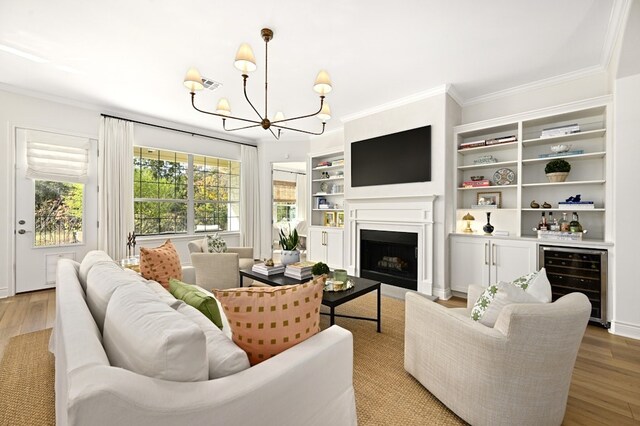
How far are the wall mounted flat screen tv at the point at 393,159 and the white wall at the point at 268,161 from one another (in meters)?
1.77

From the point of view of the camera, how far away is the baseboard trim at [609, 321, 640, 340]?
102 inches

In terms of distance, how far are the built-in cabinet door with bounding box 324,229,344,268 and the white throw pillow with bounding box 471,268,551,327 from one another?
362 centimetres

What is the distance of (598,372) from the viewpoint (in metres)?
2.07

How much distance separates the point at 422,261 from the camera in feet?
12.8

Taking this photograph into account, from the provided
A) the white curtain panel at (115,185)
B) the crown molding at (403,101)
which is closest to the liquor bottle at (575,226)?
the crown molding at (403,101)

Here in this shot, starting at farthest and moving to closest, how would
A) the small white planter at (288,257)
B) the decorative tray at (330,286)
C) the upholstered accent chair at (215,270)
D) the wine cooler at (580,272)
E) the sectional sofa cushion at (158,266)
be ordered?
the upholstered accent chair at (215,270)
the small white planter at (288,257)
the wine cooler at (580,272)
the decorative tray at (330,286)
the sectional sofa cushion at (158,266)

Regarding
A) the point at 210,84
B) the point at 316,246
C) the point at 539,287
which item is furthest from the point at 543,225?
the point at 210,84

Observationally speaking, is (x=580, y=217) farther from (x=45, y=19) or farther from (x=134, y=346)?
(x=45, y=19)

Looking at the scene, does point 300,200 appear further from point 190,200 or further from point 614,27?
point 614,27

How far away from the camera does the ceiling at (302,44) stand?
7.39 feet

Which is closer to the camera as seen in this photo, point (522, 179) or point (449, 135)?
point (522, 179)

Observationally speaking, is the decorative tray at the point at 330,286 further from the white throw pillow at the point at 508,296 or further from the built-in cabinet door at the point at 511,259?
the built-in cabinet door at the point at 511,259

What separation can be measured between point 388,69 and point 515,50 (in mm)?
1217

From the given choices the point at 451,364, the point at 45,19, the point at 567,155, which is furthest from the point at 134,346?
the point at 567,155
